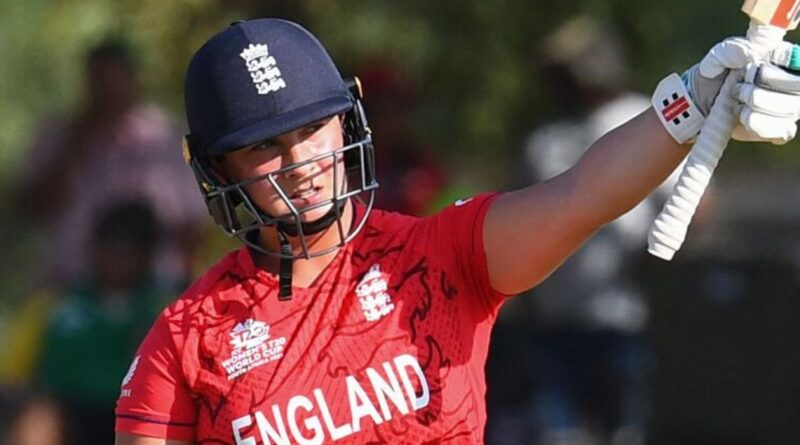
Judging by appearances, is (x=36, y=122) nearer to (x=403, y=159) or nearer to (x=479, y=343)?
(x=403, y=159)

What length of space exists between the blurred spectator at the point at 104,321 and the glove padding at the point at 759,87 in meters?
3.89

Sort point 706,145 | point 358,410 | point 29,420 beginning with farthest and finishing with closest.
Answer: point 29,420 → point 358,410 → point 706,145

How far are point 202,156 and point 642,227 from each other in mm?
3223

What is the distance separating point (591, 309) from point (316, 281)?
3.15 meters

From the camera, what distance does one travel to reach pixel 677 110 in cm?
285

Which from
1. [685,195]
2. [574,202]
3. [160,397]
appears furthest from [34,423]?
[685,195]

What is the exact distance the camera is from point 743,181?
714 centimetres

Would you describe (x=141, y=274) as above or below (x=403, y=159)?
below

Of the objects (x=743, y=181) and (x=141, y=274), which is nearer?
(x=141, y=274)

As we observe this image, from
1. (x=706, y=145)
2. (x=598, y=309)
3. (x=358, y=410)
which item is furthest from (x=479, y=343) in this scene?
(x=598, y=309)

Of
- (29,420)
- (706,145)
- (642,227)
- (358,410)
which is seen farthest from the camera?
(29,420)

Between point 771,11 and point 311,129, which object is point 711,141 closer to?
point 771,11

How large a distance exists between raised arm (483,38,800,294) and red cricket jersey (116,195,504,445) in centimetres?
7

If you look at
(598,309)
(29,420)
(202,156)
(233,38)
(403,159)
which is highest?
(233,38)
